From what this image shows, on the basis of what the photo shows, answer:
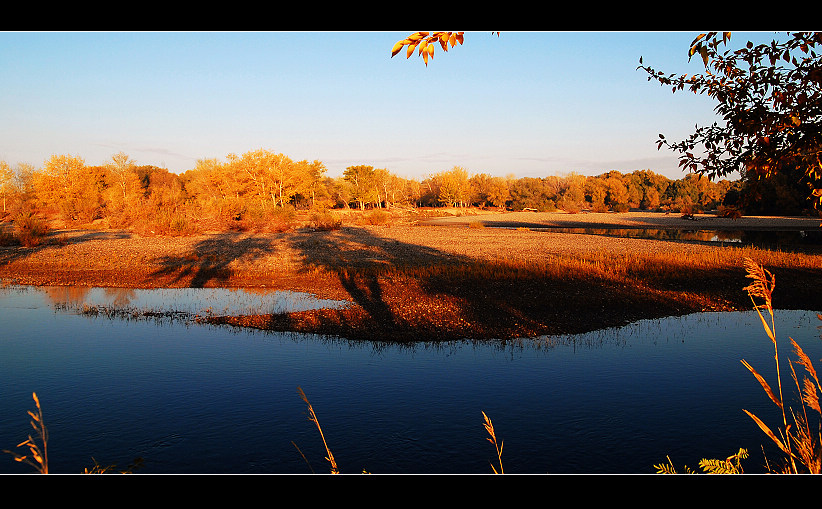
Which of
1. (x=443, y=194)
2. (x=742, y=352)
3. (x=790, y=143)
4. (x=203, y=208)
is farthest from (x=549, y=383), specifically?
(x=443, y=194)

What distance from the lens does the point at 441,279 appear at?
777 inches

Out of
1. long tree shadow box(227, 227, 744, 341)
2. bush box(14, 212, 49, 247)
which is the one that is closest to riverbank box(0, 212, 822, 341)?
long tree shadow box(227, 227, 744, 341)

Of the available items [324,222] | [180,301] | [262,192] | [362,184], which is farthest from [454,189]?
[180,301]

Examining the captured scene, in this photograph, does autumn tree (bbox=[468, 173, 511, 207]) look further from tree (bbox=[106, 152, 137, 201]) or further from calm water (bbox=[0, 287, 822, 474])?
calm water (bbox=[0, 287, 822, 474])

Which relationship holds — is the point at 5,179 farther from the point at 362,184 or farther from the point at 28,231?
the point at 362,184

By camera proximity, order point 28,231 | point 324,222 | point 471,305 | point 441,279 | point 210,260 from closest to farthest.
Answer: point 471,305 < point 441,279 < point 210,260 < point 28,231 < point 324,222

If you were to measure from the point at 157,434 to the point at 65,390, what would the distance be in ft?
9.14

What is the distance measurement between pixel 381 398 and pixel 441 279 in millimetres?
10975

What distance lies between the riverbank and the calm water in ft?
4.90

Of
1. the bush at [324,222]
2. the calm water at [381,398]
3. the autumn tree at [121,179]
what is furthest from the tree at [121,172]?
the calm water at [381,398]

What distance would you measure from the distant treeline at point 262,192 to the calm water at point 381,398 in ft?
11.0

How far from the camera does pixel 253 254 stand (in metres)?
29.3
